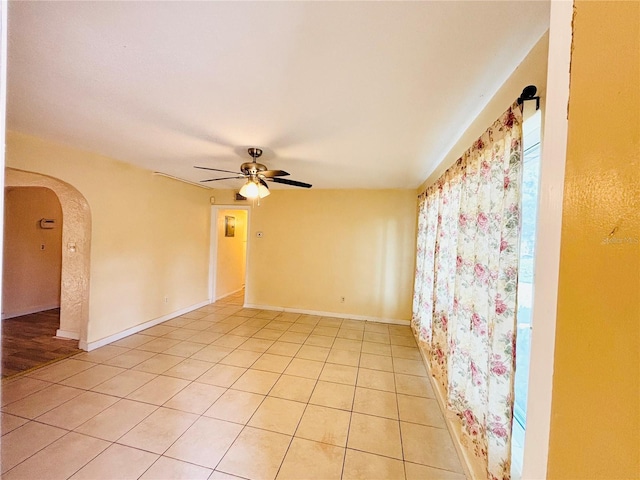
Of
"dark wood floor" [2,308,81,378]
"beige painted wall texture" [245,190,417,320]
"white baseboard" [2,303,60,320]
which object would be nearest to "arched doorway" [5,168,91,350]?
"dark wood floor" [2,308,81,378]

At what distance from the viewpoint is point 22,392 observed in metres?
2.20

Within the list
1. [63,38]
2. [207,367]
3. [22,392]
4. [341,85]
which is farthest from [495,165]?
[22,392]

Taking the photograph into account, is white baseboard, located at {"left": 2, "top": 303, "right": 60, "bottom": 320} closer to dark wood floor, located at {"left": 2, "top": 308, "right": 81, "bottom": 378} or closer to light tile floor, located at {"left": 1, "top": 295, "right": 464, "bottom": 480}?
dark wood floor, located at {"left": 2, "top": 308, "right": 81, "bottom": 378}

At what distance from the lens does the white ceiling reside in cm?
105

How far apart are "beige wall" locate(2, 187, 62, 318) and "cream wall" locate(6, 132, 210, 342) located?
84.0 inches

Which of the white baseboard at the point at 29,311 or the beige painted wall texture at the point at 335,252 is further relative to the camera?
the beige painted wall texture at the point at 335,252

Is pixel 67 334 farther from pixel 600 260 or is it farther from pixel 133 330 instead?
pixel 600 260


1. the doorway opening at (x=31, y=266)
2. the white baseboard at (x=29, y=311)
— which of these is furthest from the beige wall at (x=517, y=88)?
the white baseboard at (x=29, y=311)

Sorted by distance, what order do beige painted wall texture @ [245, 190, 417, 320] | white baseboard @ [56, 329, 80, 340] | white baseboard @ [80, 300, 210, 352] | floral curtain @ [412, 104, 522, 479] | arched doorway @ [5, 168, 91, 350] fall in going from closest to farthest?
floral curtain @ [412, 104, 522, 479] → arched doorway @ [5, 168, 91, 350] → white baseboard @ [80, 300, 210, 352] → white baseboard @ [56, 329, 80, 340] → beige painted wall texture @ [245, 190, 417, 320]

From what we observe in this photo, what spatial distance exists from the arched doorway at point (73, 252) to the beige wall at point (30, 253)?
133 cm

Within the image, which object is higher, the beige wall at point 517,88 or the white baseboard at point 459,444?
the beige wall at point 517,88

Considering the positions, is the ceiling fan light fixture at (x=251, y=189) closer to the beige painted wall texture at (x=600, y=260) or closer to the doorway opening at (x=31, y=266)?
the beige painted wall texture at (x=600, y=260)

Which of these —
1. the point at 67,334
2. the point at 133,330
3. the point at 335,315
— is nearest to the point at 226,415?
the point at 133,330

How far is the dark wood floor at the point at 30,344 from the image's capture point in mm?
2633
